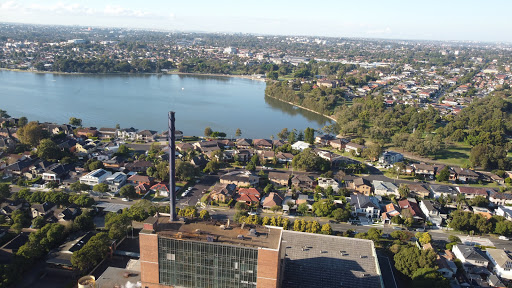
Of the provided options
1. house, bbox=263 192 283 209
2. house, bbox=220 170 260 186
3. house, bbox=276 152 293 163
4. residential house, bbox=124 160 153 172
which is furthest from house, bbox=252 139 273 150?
house, bbox=263 192 283 209

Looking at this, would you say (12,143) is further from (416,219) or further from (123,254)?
(416,219)

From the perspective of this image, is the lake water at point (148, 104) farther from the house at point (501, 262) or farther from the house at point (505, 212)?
the house at point (501, 262)

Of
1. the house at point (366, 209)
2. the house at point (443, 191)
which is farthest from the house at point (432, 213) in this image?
the house at point (366, 209)

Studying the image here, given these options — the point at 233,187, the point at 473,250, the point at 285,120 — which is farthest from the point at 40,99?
the point at 473,250

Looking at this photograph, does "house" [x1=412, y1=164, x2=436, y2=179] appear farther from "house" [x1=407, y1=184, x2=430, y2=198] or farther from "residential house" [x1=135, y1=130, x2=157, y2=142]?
"residential house" [x1=135, y1=130, x2=157, y2=142]

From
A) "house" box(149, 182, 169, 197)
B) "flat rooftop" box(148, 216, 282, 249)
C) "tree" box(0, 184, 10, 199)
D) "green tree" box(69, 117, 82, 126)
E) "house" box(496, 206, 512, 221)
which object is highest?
"flat rooftop" box(148, 216, 282, 249)

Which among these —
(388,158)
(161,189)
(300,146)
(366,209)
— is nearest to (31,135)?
(161,189)
